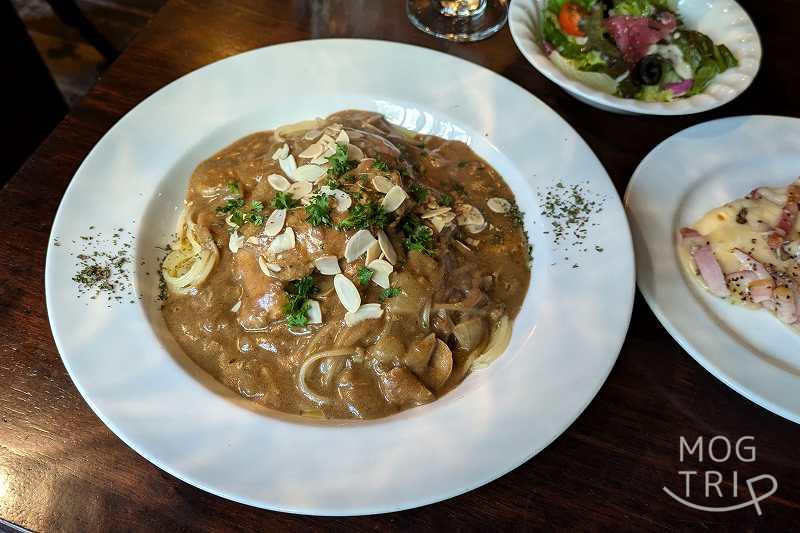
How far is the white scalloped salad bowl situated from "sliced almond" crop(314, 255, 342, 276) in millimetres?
1805

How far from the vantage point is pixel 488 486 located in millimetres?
2736

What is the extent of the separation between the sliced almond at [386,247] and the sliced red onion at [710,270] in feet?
5.61

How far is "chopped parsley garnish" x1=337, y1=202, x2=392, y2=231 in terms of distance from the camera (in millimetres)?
3086

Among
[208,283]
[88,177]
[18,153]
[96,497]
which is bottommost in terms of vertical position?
[18,153]

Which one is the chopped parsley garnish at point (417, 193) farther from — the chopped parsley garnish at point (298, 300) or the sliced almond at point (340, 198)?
the chopped parsley garnish at point (298, 300)

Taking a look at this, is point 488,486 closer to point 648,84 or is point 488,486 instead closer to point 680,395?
point 680,395

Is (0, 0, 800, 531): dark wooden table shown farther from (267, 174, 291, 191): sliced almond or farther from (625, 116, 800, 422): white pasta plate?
(267, 174, 291, 191): sliced almond

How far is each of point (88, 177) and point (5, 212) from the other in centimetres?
65

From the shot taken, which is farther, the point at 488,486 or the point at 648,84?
the point at 648,84

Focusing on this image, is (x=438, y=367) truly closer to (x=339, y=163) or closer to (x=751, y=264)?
(x=339, y=163)

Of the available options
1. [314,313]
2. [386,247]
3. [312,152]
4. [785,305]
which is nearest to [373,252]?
[386,247]

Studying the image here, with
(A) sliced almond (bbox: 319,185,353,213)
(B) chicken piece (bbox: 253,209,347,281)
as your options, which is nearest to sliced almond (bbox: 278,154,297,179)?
(A) sliced almond (bbox: 319,185,353,213)

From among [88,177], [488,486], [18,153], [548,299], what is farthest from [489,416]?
[18,153]

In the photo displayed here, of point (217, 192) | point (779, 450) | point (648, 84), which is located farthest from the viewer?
point (648, 84)
